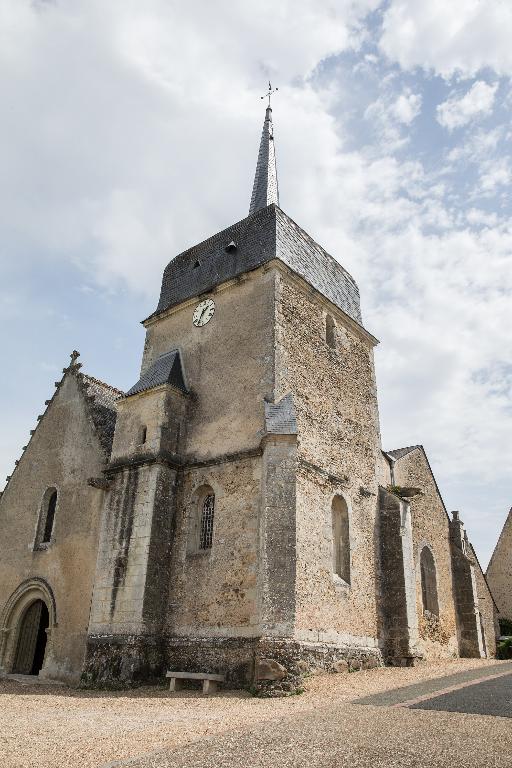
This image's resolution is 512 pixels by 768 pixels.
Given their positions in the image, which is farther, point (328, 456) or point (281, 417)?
point (328, 456)

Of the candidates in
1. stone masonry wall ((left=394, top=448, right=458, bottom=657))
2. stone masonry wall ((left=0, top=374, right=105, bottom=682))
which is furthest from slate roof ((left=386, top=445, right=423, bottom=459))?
stone masonry wall ((left=0, top=374, right=105, bottom=682))

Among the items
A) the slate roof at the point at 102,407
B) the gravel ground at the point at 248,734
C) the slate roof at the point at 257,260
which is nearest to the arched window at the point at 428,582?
the slate roof at the point at 257,260

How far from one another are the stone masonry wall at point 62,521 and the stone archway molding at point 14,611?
0.45 ft

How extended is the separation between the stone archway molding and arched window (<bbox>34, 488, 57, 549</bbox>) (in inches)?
42.2

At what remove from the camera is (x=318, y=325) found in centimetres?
1598

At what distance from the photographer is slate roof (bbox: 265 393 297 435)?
484 inches

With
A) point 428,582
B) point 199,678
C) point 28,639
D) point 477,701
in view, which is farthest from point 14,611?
point 477,701

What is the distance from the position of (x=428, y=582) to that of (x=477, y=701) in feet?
32.4

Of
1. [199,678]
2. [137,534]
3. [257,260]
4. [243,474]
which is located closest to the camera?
[199,678]

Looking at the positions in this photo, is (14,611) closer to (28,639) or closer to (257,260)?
(28,639)

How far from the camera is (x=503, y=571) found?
25875 mm

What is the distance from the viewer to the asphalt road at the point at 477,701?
728 centimetres

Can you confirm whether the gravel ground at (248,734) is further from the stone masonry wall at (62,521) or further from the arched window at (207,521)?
the stone masonry wall at (62,521)

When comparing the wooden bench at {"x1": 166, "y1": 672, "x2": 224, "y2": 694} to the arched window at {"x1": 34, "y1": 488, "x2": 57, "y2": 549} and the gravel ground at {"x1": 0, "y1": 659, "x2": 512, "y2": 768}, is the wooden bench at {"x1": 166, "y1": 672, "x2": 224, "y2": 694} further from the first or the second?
the arched window at {"x1": 34, "y1": 488, "x2": 57, "y2": 549}
